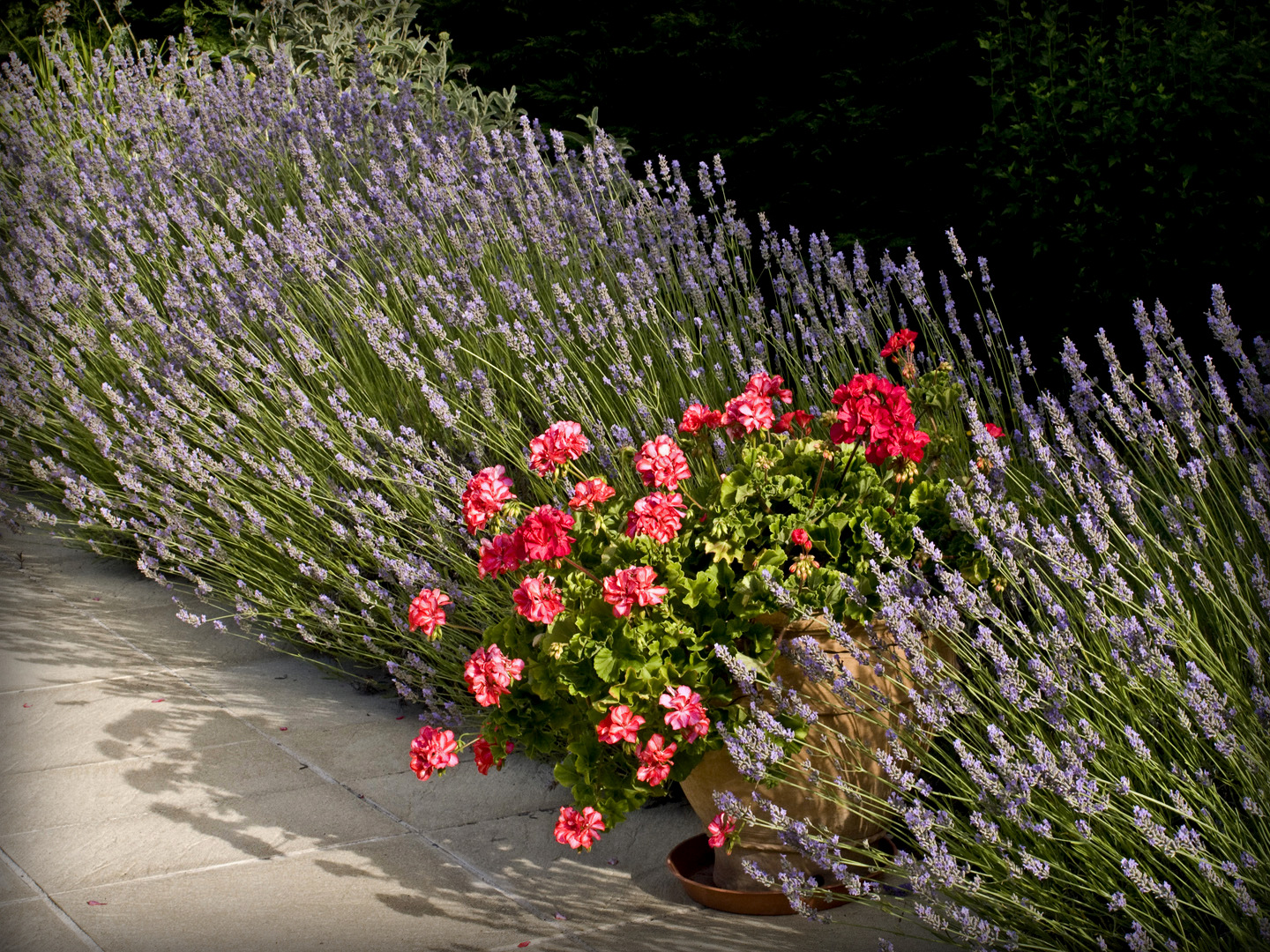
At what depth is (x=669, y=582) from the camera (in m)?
2.17

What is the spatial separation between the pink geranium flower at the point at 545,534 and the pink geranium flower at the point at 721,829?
58cm

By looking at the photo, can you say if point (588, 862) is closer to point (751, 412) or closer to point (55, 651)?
point (751, 412)

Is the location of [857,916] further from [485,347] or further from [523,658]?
[485,347]

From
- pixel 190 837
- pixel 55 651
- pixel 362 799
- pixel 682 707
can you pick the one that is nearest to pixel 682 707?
pixel 682 707

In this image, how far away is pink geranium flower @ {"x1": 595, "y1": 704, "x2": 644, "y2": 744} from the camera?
203 centimetres

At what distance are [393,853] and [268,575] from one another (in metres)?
1.18

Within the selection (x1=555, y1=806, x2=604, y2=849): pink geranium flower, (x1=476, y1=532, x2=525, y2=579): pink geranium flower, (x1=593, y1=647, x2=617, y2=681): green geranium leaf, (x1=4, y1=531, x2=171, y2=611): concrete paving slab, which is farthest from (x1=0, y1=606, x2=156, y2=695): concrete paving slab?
(x1=593, y1=647, x2=617, y2=681): green geranium leaf

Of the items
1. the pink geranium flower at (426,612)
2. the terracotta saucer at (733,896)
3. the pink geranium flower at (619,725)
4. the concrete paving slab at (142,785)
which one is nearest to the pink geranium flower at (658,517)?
the pink geranium flower at (619,725)

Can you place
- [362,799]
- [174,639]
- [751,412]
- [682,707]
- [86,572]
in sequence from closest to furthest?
[682,707] → [751,412] → [362,799] → [174,639] → [86,572]

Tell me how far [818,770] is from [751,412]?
73 centimetres

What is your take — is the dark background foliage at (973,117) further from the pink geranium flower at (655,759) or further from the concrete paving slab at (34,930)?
the concrete paving slab at (34,930)

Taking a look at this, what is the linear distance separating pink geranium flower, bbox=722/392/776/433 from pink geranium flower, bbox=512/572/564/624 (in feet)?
→ 1.83

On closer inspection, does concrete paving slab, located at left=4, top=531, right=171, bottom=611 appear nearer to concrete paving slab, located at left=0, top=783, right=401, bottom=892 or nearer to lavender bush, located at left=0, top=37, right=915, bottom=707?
lavender bush, located at left=0, top=37, right=915, bottom=707

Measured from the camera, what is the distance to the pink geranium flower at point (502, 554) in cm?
217
